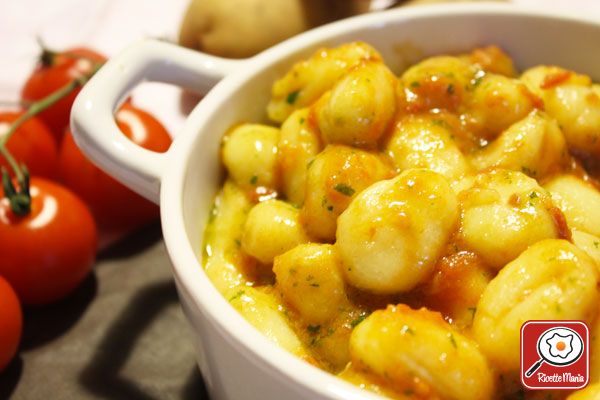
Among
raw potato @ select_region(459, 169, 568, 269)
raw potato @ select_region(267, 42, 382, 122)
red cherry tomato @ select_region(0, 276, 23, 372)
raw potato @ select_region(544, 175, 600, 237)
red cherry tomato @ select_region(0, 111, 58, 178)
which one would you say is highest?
raw potato @ select_region(267, 42, 382, 122)

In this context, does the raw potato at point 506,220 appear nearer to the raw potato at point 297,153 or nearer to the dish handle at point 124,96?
the raw potato at point 297,153

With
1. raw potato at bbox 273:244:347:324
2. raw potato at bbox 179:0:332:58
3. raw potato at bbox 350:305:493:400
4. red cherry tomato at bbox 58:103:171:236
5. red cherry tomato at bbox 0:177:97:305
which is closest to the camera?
raw potato at bbox 350:305:493:400

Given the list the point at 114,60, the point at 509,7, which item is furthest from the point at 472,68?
the point at 114,60

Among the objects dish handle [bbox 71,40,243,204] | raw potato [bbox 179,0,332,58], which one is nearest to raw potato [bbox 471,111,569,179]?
dish handle [bbox 71,40,243,204]

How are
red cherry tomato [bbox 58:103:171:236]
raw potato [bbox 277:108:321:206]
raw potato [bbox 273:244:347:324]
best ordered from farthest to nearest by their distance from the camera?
red cherry tomato [bbox 58:103:171:236] < raw potato [bbox 277:108:321:206] < raw potato [bbox 273:244:347:324]

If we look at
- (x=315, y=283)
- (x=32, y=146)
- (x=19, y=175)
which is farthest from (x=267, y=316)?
(x=32, y=146)

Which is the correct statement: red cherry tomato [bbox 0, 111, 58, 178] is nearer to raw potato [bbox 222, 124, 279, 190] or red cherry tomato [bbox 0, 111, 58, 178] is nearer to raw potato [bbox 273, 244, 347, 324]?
raw potato [bbox 222, 124, 279, 190]

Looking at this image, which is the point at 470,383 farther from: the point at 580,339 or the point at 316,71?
the point at 316,71

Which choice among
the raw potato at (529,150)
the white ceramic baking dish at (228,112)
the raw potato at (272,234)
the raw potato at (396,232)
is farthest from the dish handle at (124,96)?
the raw potato at (529,150)
